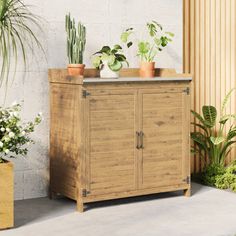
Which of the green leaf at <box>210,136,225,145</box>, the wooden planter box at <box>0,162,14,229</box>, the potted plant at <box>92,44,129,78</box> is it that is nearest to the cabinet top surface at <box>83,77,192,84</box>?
the potted plant at <box>92,44,129,78</box>

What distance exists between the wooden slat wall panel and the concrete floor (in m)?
1.34

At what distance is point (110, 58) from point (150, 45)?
3.00ft

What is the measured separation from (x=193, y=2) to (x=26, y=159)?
2492 millimetres

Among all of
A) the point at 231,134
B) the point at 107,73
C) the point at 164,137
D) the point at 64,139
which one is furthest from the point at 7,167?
the point at 231,134

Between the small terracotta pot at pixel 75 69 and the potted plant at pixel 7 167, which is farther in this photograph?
the small terracotta pot at pixel 75 69

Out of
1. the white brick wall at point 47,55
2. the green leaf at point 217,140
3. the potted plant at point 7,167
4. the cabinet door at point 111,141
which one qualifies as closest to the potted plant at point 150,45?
the white brick wall at point 47,55

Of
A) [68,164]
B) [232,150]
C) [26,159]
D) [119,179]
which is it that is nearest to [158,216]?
[119,179]

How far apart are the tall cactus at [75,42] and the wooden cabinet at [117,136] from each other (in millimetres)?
175

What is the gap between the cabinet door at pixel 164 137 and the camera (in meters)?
5.81

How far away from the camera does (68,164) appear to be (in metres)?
5.69

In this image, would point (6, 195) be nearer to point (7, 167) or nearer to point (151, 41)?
point (7, 167)

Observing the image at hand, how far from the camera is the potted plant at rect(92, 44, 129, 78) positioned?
18.9 feet

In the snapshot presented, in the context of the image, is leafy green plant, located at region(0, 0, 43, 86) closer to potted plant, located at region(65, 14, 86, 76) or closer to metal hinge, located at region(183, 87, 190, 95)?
potted plant, located at region(65, 14, 86, 76)

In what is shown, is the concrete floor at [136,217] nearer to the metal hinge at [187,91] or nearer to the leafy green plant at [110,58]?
the metal hinge at [187,91]
